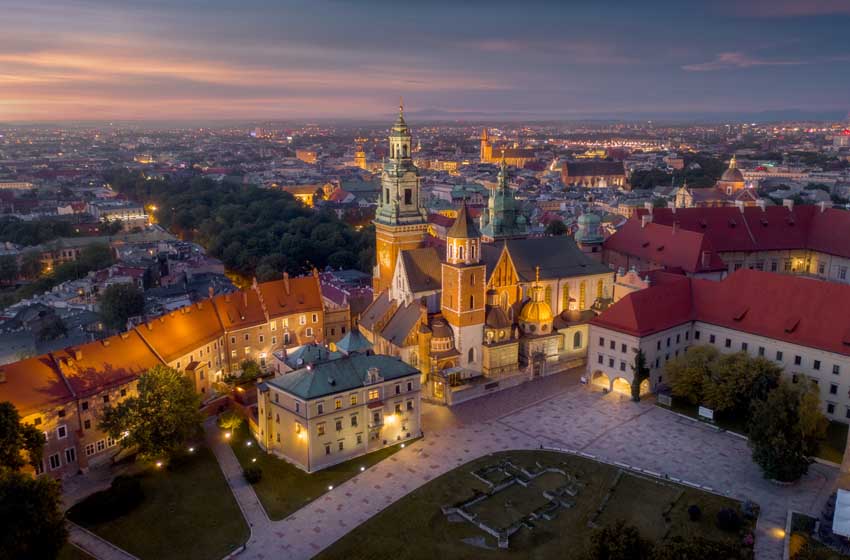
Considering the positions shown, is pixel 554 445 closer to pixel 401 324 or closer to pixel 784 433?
pixel 784 433

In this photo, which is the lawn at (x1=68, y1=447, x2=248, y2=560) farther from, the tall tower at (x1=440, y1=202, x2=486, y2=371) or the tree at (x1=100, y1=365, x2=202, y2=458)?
the tall tower at (x1=440, y1=202, x2=486, y2=371)

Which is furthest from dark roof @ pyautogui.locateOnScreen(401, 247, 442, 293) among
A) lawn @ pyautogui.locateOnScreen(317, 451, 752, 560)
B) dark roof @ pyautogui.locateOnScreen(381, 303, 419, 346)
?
lawn @ pyautogui.locateOnScreen(317, 451, 752, 560)

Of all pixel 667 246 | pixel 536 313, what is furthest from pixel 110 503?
pixel 667 246

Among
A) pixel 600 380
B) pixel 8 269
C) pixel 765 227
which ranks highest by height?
pixel 765 227

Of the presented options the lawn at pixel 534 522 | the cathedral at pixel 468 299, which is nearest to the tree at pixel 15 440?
the lawn at pixel 534 522

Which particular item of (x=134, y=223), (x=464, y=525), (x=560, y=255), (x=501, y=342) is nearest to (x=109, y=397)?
(x=464, y=525)
